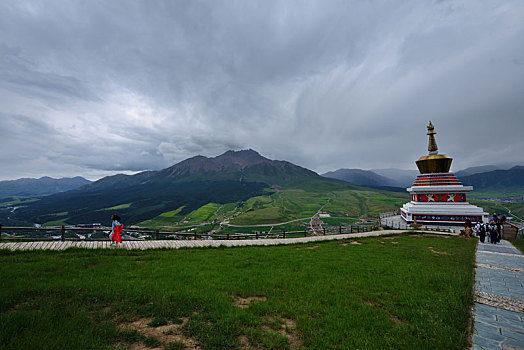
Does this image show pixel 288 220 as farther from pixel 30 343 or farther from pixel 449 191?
pixel 30 343

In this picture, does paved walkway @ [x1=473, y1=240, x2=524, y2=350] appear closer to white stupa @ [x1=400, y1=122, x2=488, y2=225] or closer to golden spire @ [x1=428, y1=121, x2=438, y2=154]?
white stupa @ [x1=400, y1=122, x2=488, y2=225]

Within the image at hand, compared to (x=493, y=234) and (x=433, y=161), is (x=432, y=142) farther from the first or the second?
(x=493, y=234)

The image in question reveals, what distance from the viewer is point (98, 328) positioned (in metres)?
4.71

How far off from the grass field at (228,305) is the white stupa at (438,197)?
26.8 metres

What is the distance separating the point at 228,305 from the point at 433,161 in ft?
137

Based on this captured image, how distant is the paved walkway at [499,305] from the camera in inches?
191

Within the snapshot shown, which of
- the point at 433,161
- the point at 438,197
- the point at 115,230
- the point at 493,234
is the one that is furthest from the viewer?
the point at 433,161

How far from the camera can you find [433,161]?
35000mm

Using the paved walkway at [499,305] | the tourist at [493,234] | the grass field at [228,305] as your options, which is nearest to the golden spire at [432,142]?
the tourist at [493,234]

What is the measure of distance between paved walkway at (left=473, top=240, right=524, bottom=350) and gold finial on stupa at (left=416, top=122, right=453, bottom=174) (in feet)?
92.2

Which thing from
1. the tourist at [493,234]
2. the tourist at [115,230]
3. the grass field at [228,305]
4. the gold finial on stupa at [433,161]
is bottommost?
the tourist at [493,234]

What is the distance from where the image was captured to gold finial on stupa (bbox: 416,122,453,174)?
34406 millimetres

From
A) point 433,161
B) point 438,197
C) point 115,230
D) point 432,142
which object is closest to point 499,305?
point 115,230

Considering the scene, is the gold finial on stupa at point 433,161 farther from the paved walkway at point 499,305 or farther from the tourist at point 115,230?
the tourist at point 115,230
